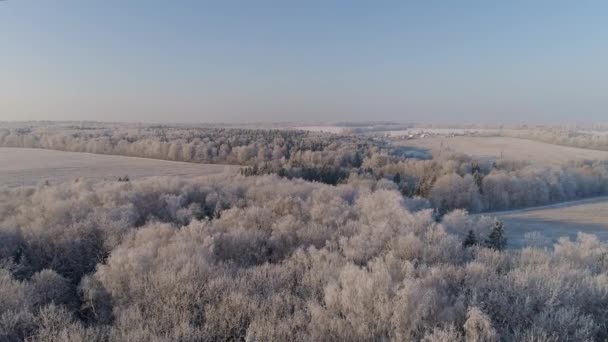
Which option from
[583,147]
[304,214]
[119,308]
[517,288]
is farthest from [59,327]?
[583,147]

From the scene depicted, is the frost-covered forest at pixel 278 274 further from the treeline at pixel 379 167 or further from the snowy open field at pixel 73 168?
the treeline at pixel 379 167

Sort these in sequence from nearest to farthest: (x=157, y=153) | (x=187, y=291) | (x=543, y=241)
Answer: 1. (x=187, y=291)
2. (x=543, y=241)
3. (x=157, y=153)

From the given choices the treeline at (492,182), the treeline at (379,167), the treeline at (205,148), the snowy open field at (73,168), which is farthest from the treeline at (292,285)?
the treeline at (205,148)

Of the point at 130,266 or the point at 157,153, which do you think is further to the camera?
the point at 157,153

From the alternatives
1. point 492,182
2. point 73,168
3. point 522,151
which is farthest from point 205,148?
point 522,151

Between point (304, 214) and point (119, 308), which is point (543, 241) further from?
point (119, 308)

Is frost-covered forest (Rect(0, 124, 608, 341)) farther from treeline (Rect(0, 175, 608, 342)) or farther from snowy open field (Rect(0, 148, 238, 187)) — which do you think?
snowy open field (Rect(0, 148, 238, 187))

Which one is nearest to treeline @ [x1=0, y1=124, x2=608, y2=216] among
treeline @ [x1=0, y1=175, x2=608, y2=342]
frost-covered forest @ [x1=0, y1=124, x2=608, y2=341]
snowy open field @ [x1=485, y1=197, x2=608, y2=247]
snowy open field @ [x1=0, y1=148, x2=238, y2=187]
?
snowy open field @ [x1=485, y1=197, x2=608, y2=247]

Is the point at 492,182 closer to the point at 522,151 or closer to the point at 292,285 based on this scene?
the point at 522,151
